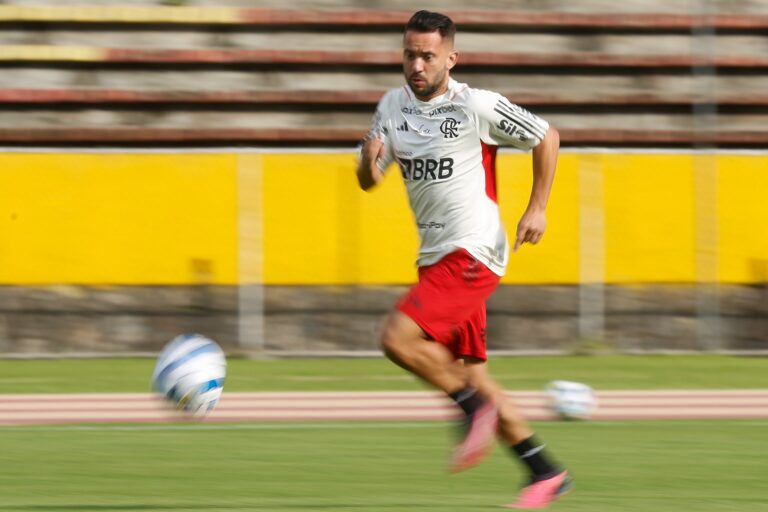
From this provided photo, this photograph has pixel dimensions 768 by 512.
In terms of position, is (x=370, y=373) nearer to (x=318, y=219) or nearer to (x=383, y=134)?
(x=318, y=219)

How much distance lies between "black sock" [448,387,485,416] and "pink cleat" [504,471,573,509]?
465 millimetres

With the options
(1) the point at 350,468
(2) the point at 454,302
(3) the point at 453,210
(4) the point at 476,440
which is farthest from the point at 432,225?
(1) the point at 350,468

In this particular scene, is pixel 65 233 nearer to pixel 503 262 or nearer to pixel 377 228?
pixel 377 228

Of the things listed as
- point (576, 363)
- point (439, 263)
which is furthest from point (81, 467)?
point (576, 363)

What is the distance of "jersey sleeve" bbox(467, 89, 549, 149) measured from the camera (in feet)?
20.2

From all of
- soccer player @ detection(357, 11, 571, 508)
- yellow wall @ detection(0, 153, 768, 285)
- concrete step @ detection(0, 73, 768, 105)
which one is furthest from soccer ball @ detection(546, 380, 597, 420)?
concrete step @ detection(0, 73, 768, 105)

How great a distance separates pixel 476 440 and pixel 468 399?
0.65 feet

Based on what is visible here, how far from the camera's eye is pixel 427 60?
6121 millimetres

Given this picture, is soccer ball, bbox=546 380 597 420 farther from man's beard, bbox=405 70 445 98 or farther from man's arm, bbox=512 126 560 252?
man's beard, bbox=405 70 445 98

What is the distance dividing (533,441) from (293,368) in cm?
717

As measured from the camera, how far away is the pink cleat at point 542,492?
6195 mm

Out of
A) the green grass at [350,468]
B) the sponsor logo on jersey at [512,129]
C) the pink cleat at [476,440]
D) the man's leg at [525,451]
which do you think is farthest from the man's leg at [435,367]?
the sponsor logo on jersey at [512,129]

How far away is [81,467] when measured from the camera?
7.54m

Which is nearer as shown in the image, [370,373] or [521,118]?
[521,118]
